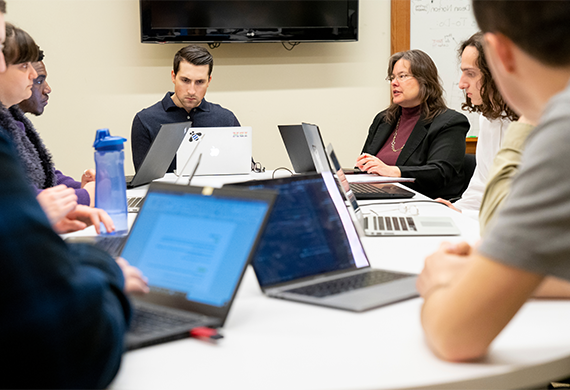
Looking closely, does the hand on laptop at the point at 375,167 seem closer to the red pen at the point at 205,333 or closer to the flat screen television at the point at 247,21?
the flat screen television at the point at 247,21

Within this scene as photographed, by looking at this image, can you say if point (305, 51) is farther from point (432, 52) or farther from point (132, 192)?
point (132, 192)

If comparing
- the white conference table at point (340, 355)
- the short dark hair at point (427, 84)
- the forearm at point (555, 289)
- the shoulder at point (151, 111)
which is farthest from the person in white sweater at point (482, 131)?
the shoulder at point (151, 111)

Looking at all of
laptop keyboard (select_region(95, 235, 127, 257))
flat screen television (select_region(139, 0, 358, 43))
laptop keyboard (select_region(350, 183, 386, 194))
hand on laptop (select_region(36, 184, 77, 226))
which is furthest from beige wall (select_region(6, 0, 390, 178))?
laptop keyboard (select_region(95, 235, 127, 257))

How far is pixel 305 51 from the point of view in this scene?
13.2ft

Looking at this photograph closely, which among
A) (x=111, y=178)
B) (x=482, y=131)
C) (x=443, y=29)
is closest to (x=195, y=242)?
(x=111, y=178)

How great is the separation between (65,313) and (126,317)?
14 cm

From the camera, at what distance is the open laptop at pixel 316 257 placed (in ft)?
3.12

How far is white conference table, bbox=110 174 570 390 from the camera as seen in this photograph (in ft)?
2.14

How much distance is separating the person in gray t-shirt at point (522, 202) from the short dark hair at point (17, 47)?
155 cm

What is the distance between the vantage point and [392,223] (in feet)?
5.06

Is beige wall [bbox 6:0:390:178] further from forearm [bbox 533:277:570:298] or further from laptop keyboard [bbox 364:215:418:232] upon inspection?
forearm [bbox 533:277:570:298]

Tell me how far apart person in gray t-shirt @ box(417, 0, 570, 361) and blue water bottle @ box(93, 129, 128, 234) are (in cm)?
102

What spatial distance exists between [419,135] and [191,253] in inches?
92.8

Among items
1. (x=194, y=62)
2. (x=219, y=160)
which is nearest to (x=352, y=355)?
(x=219, y=160)
